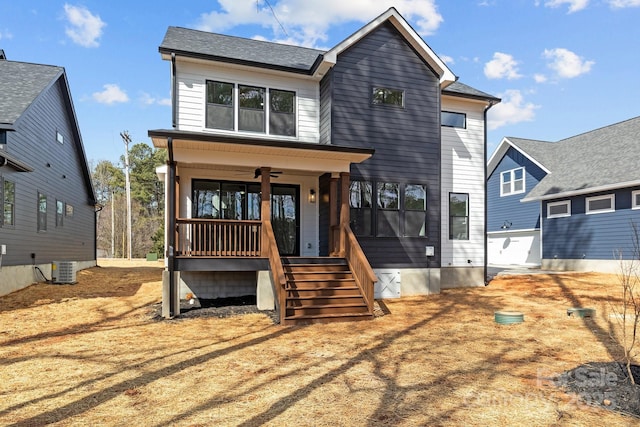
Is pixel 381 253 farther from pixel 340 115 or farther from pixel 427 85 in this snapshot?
pixel 427 85

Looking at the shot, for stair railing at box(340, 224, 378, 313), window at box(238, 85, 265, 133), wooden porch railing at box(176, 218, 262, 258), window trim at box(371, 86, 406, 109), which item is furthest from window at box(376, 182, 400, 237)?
window at box(238, 85, 265, 133)

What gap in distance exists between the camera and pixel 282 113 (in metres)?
11.7

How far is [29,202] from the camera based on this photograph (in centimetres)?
1309

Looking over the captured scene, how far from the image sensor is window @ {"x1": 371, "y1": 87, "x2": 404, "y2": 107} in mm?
11758

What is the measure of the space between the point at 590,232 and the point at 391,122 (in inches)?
423

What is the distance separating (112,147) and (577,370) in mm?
45498

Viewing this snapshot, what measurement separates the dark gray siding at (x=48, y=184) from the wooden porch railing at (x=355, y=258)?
901cm

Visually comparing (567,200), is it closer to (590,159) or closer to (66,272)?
(590,159)

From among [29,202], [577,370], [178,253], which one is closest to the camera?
[577,370]

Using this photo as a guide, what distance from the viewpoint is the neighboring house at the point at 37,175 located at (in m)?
11.4

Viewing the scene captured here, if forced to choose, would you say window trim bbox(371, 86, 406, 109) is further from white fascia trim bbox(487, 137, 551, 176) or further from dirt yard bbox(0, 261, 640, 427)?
white fascia trim bbox(487, 137, 551, 176)

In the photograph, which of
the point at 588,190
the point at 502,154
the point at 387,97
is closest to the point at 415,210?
the point at 387,97

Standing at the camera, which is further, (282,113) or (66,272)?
(66,272)

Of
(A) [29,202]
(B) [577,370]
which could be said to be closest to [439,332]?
(B) [577,370]
